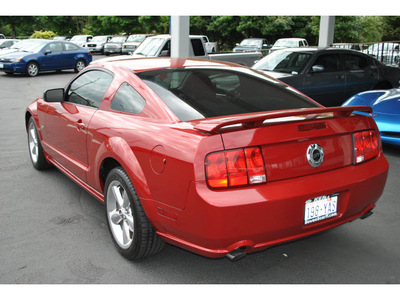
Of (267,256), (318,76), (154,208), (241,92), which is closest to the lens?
(154,208)

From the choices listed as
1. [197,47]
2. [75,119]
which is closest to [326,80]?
[197,47]

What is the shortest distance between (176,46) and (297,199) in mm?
9566

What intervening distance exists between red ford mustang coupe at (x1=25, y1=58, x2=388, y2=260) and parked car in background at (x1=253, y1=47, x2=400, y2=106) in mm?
5312

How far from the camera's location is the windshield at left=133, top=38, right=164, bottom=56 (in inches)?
555

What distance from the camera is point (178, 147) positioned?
2654 mm

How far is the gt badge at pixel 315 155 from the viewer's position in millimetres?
2752

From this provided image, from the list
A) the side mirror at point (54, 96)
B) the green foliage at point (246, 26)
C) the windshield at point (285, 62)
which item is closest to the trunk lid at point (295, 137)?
the side mirror at point (54, 96)

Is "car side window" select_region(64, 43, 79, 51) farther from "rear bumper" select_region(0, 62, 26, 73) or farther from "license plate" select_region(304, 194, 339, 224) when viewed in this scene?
"license plate" select_region(304, 194, 339, 224)

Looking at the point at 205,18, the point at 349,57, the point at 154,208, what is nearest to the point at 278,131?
the point at 154,208

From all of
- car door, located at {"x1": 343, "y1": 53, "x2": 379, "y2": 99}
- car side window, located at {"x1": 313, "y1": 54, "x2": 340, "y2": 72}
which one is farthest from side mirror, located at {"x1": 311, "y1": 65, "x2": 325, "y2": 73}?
car door, located at {"x1": 343, "y1": 53, "x2": 379, "y2": 99}

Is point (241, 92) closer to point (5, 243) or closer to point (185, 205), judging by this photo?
point (185, 205)

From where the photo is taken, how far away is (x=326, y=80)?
29.9 feet

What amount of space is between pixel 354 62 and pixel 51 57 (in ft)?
45.1

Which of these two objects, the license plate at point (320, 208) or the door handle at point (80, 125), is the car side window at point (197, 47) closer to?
the door handle at point (80, 125)
